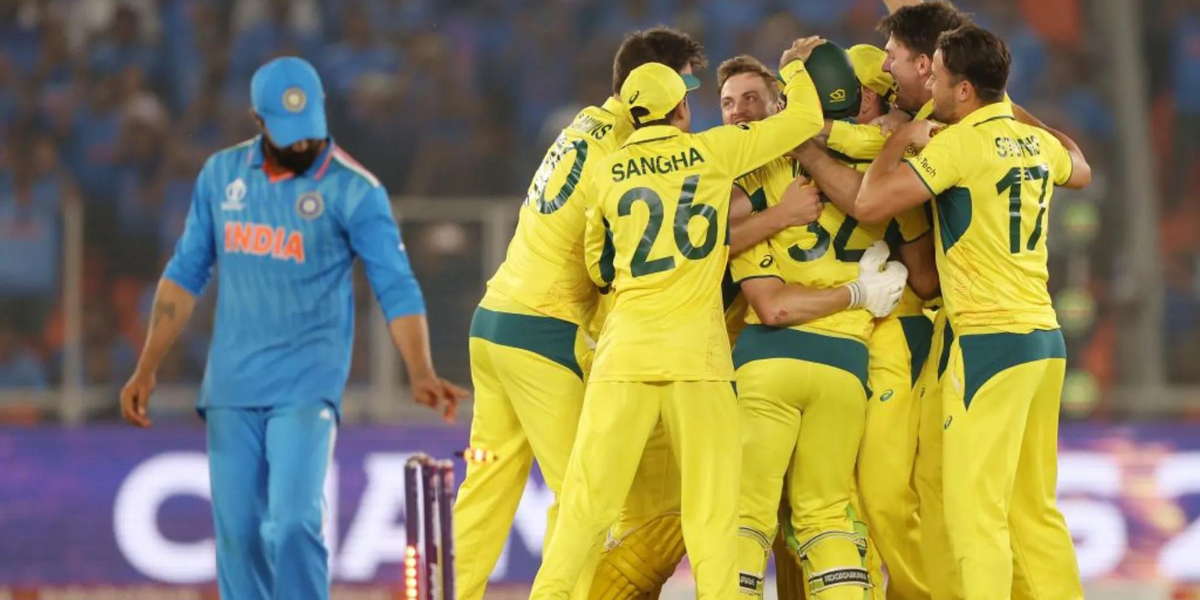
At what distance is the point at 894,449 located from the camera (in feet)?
24.3

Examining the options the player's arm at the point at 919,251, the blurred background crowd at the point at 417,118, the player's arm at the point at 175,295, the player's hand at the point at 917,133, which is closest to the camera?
the player's hand at the point at 917,133

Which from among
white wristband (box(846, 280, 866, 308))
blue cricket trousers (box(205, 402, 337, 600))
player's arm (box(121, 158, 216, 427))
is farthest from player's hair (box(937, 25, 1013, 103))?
player's arm (box(121, 158, 216, 427))

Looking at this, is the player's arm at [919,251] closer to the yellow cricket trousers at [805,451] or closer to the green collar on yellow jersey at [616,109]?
the yellow cricket trousers at [805,451]

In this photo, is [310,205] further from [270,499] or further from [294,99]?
[270,499]

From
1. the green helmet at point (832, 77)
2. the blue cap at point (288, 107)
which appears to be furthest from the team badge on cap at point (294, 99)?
the green helmet at point (832, 77)

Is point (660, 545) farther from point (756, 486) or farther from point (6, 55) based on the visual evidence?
point (6, 55)

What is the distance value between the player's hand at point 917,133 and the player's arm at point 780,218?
16.2 inches

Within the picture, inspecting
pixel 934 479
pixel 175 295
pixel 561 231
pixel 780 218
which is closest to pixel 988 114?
pixel 780 218

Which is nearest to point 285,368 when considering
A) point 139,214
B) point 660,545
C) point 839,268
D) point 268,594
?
point 268,594

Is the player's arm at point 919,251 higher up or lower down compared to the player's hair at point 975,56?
lower down

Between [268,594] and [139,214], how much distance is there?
17.8 ft

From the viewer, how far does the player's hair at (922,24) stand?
7.44 meters

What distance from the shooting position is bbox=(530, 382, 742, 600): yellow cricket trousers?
6.82m

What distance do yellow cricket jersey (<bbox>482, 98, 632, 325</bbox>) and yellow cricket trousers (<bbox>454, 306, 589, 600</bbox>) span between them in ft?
0.27
